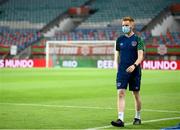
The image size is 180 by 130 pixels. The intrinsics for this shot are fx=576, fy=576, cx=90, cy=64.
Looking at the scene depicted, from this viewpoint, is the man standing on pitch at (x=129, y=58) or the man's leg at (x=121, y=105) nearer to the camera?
the man's leg at (x=121, y=105)

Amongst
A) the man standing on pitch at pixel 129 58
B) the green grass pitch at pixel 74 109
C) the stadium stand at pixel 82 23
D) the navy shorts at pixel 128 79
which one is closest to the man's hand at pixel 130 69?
the man standing on pitch at pixel 129 58

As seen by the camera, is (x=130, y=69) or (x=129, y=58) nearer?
(x=130, y=69)

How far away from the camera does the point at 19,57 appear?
59.2 metres

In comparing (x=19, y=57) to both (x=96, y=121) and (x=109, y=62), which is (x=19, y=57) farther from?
(x=96, y=121)

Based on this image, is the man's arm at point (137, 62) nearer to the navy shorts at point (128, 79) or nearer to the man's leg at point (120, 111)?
the navy shorts at point (128, 79)

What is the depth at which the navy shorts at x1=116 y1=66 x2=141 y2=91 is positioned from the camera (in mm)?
11539

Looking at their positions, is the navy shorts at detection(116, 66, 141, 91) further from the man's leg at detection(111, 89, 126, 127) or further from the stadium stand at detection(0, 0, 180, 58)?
the stadium stand at detection(0, 0, 180, 58)

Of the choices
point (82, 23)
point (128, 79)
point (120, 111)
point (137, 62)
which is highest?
point (82, 23)

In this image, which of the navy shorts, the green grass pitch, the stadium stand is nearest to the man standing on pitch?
the navy shorts

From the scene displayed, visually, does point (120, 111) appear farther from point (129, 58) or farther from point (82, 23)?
point (82, 23)

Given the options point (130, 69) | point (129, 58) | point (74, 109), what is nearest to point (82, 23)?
point (74, 109)

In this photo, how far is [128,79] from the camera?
460 inches

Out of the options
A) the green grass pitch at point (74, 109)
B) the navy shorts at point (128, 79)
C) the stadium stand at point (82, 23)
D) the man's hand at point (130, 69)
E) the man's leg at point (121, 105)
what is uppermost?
the stadium stand at point (82, 23)

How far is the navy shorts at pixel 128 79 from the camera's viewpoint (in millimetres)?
11539
